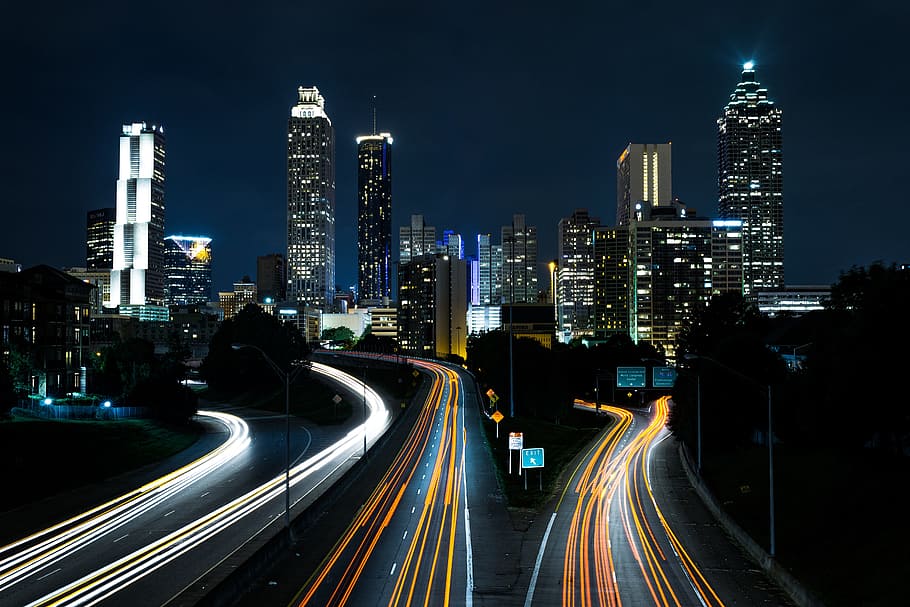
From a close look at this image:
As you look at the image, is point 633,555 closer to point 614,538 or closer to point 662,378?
point 614,538

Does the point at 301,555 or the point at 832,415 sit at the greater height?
the point at 832,415

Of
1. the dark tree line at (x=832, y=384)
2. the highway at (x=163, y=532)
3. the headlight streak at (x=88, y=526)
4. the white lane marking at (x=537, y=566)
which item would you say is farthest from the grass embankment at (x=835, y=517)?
the headlight streak at (x=88, y=526)

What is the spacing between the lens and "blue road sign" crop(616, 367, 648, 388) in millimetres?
74250

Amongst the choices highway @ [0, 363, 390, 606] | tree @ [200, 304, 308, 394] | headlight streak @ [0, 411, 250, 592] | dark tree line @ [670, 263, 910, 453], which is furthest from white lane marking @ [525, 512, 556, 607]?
tree @ [200, 304, 308, 394]

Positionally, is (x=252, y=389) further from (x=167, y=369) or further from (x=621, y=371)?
(x=621, y=371)

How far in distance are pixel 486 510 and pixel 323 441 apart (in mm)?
35522

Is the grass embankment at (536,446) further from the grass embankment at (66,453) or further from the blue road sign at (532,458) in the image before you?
the grass embankment at (66,453)

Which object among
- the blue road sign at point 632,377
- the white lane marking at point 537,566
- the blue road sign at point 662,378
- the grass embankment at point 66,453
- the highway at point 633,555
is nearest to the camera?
the white lane marking at point 537,566

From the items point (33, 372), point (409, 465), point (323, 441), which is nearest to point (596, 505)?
point (409, 465)

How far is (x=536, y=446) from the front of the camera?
7312 cm

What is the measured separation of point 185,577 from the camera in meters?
30.7

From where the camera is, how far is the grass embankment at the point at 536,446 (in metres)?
49.6

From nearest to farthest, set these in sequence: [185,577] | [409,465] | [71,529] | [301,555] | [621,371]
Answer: [185,577] → [301,555] → [71,529] → [409,465] → [621,371]

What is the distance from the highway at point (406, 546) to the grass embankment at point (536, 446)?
3522 mm
